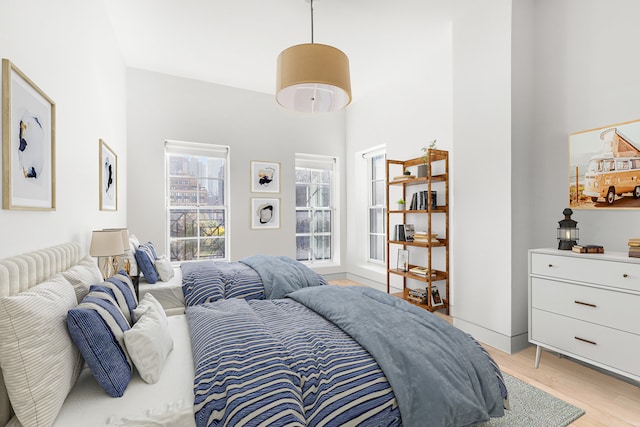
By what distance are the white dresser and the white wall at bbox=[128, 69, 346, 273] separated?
3.35m

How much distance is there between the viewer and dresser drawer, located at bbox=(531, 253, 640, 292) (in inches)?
79.2

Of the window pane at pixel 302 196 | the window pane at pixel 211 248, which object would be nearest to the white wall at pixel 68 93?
the window pane at pixel 211 248

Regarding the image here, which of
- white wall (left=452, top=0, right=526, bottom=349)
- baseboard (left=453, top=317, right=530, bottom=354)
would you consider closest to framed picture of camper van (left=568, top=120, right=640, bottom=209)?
white wall (left=452, top=0, right=526, bottom=349)

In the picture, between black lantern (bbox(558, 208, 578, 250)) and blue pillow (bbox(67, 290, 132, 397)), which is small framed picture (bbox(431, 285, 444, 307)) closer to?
black lantern (bbox(558, 208, 578, 250))

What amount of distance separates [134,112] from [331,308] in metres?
3.84

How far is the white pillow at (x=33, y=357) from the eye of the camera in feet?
A: 3.36

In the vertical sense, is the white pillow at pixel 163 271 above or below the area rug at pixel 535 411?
above

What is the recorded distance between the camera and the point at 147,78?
167 inches

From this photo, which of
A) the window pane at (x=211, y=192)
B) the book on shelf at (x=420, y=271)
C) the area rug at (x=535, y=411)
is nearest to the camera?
the area rug at (x=535, y=411)

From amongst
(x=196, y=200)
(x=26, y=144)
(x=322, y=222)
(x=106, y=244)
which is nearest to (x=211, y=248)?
(x=196, y=200)

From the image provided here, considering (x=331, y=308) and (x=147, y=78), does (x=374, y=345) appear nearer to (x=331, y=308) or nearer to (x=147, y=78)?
(x=331, y=308)

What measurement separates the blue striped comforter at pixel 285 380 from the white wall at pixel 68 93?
3.09 ft

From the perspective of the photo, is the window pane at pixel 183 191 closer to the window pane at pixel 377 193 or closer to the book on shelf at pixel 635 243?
the window pane at pixel 377 193

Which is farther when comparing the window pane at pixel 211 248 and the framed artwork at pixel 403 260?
the window pane at pixel 211 248
